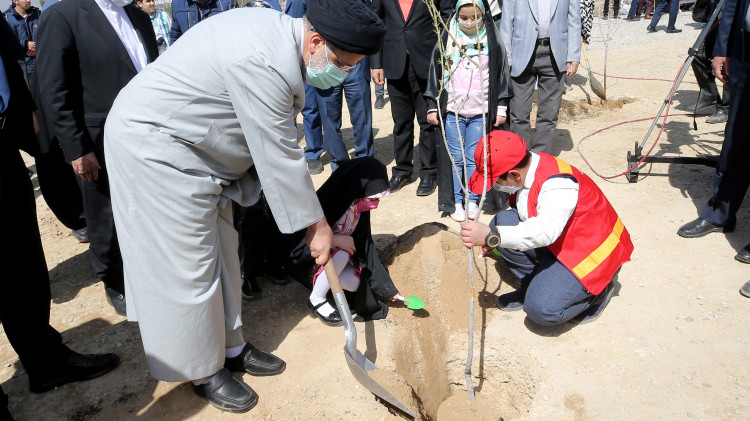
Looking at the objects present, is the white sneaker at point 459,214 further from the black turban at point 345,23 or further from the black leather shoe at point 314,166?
the black turban at point 345,23

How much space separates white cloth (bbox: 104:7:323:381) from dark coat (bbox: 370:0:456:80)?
8.61ft

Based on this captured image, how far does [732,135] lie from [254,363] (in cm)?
341

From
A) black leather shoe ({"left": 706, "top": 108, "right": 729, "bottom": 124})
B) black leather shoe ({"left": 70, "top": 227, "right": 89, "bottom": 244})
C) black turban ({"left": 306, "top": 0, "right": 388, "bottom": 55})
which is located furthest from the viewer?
black leather shoe ({"left": 706, "top": 108, "right": 729, "bottom": 124})

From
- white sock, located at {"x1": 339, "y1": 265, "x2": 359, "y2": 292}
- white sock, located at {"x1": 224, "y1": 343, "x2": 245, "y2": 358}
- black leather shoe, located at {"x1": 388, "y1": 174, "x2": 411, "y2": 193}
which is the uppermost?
white sock, located at {"x1": 339, "y1": 265, "x2": 359, "y2": 292}

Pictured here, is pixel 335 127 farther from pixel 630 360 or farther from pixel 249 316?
pixel 630 360

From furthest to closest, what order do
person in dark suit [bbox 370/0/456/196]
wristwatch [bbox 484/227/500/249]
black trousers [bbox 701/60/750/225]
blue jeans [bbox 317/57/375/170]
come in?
blue jeans [bbox 317/57/375/170]
person in dark suit [bbox 370/0/456/196]
black trousers [bbox 701/60/750/225]
wristwatch [bbox 484/227/500/249]

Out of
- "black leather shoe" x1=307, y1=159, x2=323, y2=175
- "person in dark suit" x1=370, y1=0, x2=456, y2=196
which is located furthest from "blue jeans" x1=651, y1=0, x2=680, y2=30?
"black leather shoe" x1=307, y1=159, x2=323, y2=175

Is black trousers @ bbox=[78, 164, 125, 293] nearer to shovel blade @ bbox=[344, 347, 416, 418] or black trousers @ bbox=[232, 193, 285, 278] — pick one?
black trousers @ bbox=[232, 193, 285, 278]

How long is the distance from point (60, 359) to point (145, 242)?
1024 mm

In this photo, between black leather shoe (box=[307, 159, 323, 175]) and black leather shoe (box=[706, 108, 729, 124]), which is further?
black leather shoe (box=[706, 108, 729, 124])

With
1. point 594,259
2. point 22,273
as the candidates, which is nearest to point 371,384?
point 594,259

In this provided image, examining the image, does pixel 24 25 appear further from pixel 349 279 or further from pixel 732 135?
pixel 732 135

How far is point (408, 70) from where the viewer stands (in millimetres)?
4746

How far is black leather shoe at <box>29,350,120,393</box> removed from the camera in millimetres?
2586
